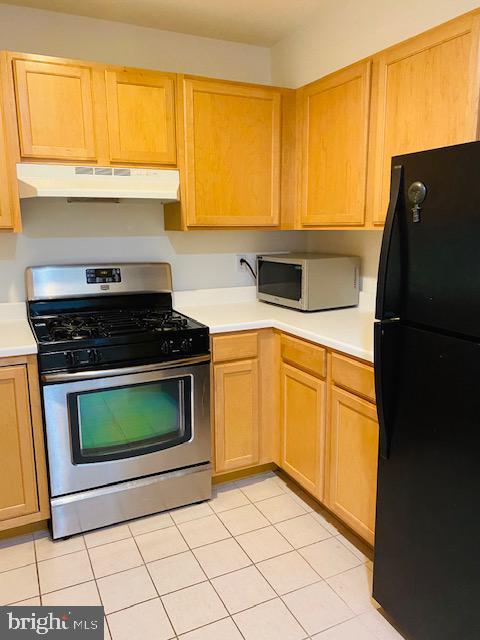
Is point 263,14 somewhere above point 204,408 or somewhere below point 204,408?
above

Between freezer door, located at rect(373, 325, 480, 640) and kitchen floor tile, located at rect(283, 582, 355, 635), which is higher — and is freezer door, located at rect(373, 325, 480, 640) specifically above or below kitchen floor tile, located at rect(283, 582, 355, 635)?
above

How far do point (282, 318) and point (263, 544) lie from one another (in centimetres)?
105

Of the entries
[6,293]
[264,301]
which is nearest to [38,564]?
[6,293]

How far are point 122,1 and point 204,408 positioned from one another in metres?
1.97

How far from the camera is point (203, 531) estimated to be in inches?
86.9

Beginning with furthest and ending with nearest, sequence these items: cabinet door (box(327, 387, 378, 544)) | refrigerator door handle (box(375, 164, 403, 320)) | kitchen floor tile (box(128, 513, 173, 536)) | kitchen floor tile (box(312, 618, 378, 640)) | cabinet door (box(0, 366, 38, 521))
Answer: kitchen floor tile (box(128, 513, 173, 536)), cabinet door (box(0, 366, 38, 521)), cabinet door (box(327, 387, 378, 544)), kitchen floor tile (box(312, 618, 378, 640)), refrigerator door handle (box(375, 164, 403, 320))

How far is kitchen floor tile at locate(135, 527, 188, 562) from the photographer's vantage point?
2.05 m

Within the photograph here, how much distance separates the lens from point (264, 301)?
2.93m

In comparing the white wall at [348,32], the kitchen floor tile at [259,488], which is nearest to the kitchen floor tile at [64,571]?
the kitchen floor tile at [259,488]

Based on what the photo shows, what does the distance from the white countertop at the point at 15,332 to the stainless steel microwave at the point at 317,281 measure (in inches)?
51.7

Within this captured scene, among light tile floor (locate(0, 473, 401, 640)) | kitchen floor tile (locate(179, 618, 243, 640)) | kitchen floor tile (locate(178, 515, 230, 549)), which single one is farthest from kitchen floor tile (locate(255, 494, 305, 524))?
kitchen floor tile (locate(179, 618, 243, 640))

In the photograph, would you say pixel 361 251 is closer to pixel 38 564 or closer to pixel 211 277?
pixel 211 277

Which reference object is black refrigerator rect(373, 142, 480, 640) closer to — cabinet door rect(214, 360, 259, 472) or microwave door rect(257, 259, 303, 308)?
cabinet door rect(214, 360, 259, 472)

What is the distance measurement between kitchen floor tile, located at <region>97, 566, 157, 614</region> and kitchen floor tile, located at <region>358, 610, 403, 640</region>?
2.52ft
